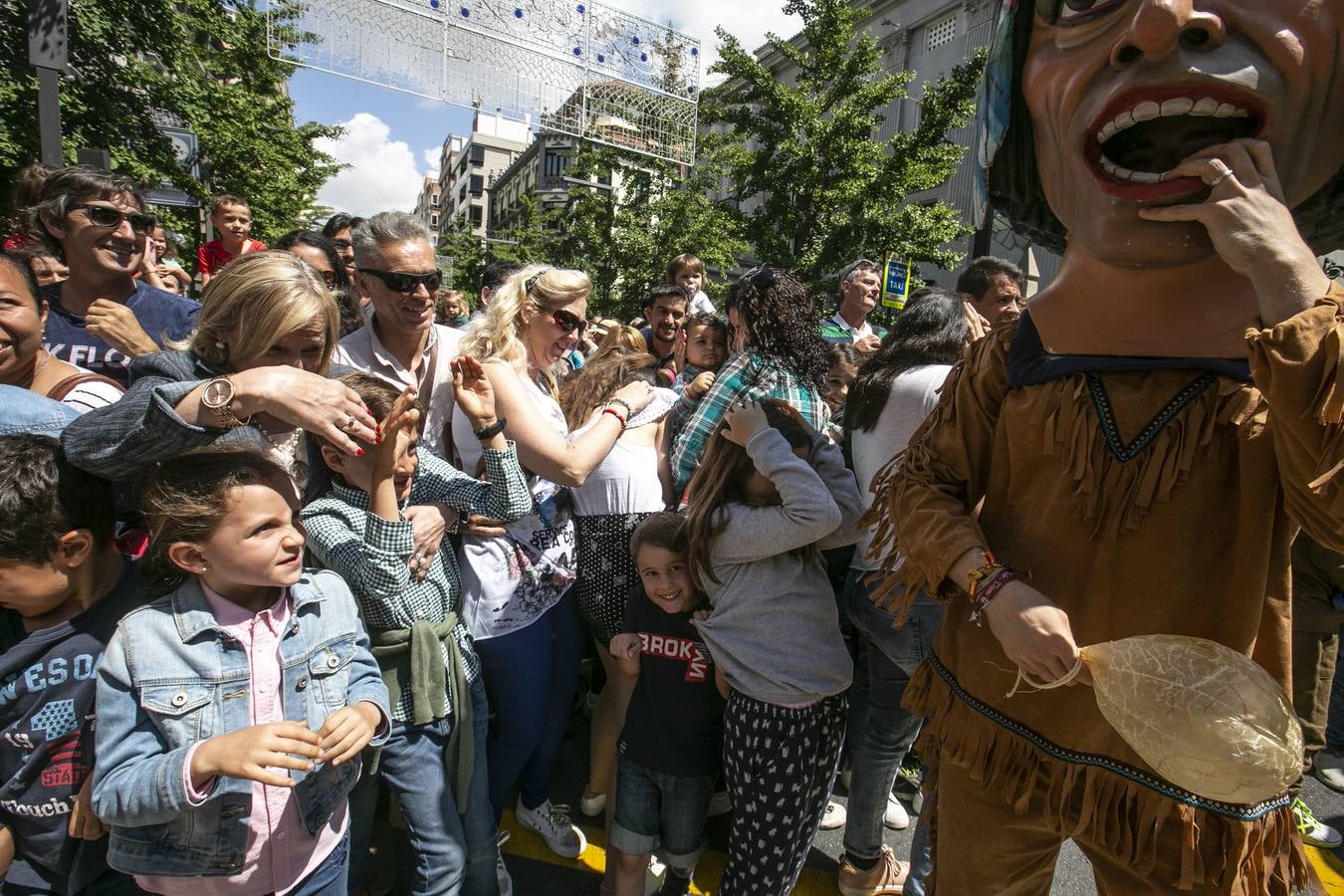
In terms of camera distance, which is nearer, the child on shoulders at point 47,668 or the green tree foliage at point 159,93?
the child on shoulders at point 47,668

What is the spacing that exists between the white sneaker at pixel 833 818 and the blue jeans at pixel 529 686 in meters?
1.13

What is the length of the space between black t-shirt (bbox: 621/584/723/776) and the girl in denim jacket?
2.70 ft

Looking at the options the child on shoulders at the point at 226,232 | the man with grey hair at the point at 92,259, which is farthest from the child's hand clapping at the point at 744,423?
the child on shoulders at the point at 226,232

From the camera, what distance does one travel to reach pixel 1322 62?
3.74 ft

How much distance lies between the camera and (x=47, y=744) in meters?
1.50

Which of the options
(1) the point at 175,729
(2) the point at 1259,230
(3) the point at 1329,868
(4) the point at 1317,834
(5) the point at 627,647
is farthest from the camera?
(4) the point at 1317,834

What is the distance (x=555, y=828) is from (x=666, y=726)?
839 mm

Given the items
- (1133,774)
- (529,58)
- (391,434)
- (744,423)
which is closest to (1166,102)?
(1133,774)

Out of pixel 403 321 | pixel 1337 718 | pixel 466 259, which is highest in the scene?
pixel 466 259

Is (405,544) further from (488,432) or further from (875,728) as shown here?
(875,728)

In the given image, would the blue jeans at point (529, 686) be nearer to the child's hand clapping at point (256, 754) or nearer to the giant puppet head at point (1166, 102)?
the child's hand clapping at point (256, 754)

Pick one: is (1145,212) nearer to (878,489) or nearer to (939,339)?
(878,489)

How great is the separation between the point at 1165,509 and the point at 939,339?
53.0 inches

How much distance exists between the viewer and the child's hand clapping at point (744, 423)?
2.19 m
